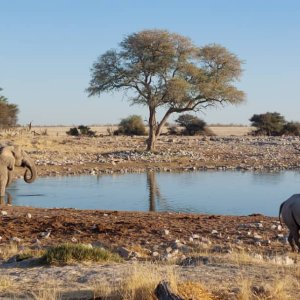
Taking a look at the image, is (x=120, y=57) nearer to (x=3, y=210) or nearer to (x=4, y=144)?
(x=4, y=144)

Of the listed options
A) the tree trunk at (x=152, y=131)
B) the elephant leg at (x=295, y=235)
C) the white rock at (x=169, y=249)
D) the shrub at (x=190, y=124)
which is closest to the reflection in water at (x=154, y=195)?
the white rock at (x=169, y=249)

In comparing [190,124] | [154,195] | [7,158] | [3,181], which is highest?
[190,124]

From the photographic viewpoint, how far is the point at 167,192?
77.3 feet

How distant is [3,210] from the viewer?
52.7 feet

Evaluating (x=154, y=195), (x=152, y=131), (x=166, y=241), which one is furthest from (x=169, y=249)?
(x=152, y=131)

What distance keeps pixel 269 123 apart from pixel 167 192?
46.1 meters

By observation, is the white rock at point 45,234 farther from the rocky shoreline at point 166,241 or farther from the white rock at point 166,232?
the white rock at point 166,232

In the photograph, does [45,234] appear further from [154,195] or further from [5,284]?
[154,195]

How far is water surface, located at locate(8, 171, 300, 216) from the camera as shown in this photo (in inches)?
790

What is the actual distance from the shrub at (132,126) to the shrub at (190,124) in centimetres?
440

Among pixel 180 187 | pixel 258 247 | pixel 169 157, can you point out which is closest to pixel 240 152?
pixel 169 157

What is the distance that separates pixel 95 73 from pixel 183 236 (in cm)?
3082

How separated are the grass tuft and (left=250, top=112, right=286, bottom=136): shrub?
189 ft

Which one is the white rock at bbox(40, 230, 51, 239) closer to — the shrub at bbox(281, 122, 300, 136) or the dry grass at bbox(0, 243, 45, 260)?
the dry grass at bbox(0, 243, 45, 260)
